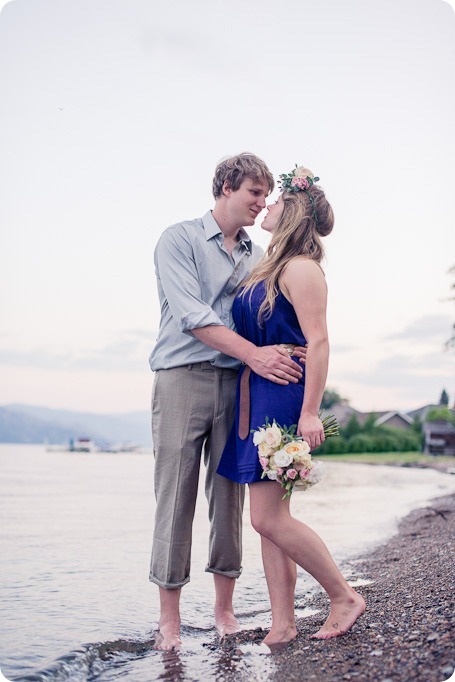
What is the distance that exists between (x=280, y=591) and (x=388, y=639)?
1.98 ft

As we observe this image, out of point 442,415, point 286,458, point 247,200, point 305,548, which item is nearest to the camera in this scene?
point 286,458

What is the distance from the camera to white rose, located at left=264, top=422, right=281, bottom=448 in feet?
11.2

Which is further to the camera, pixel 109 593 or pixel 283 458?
pixel 109 593

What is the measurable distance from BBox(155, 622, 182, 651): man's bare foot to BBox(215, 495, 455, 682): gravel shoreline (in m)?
0.19

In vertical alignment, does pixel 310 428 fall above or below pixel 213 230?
below

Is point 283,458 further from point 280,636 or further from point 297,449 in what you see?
point 280,636

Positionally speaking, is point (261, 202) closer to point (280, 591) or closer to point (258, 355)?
point (258, 355)

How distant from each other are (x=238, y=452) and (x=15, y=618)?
214 centimetres

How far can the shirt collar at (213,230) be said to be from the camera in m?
4.11

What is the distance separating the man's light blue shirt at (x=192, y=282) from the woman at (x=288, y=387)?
10.2 inches

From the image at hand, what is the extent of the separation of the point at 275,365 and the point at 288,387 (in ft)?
0.48

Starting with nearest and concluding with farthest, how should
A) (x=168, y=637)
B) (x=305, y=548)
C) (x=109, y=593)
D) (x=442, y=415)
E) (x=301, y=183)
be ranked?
A: (x=305, y=548) → (x=301, y=183) → (x=168, y=637) → (x=109, y=593) → (x=442, y=415)

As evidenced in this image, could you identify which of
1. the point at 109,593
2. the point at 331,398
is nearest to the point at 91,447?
the point at 331,398

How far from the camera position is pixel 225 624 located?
4172 mm
